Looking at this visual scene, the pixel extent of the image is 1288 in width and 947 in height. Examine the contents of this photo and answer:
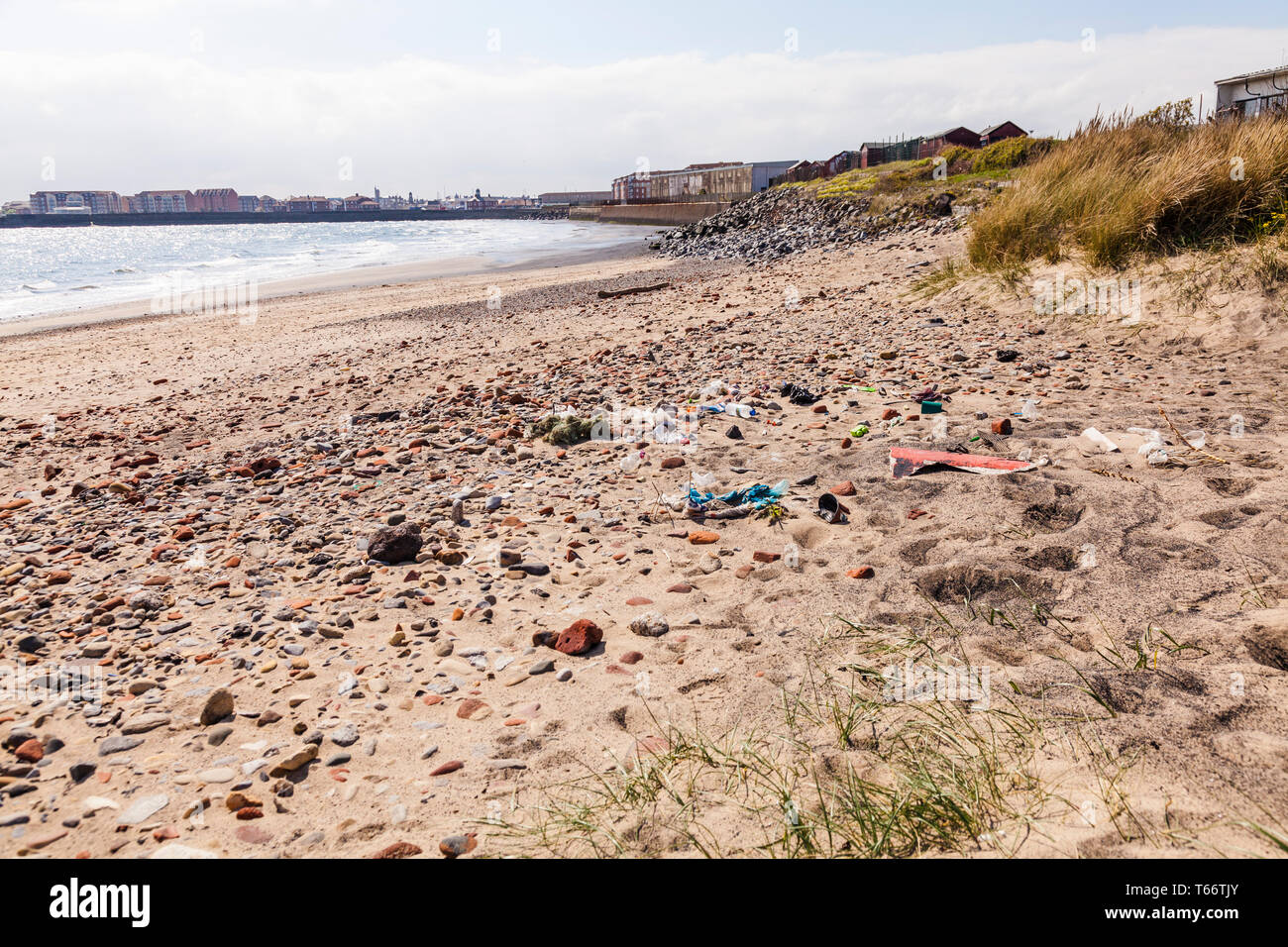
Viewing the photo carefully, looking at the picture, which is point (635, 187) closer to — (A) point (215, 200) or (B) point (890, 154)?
(B) point (890, 154)

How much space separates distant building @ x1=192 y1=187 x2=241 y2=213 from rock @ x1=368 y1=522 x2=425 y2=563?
17102 centimetres

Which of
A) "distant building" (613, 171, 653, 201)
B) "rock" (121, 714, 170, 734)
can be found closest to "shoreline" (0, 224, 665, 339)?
"rock" (121, 714, 170, 734)

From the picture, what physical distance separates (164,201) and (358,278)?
→ 546ft

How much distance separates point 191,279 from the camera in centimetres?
2578

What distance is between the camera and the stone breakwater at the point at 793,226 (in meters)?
15.7

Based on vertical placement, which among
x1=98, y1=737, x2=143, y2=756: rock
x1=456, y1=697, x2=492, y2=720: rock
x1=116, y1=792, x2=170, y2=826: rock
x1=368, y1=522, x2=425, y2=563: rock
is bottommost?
x1=116, y1=792, x2=170, y2=826: rock

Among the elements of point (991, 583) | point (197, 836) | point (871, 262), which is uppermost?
point (871, 262)

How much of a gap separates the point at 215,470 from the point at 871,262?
10.6m

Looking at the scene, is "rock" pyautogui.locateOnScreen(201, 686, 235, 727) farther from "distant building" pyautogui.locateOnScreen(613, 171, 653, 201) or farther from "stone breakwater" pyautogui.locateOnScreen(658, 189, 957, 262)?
"distant building" pyautogui.locateOnScreen(613, 171, 653, 201)

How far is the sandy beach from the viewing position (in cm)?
200

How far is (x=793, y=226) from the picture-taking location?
22.5m
